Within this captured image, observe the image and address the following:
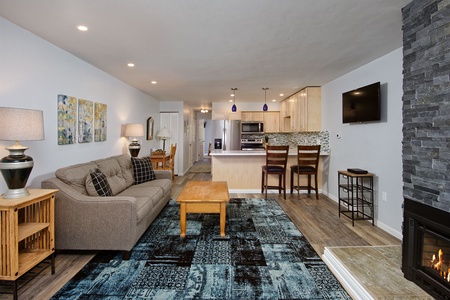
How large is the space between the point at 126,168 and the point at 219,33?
274 centimetres

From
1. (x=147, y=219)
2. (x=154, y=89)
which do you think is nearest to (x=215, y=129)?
(x=154, y=89)

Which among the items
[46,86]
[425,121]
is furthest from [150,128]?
[425,121]

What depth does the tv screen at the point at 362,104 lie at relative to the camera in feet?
11.1

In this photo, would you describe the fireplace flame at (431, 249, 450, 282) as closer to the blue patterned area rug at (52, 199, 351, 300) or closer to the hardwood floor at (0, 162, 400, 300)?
the blue patterned area rug at (52, 199, 351, 300)

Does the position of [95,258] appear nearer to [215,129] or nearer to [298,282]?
[298,282]

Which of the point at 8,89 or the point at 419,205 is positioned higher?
the point at 8,89

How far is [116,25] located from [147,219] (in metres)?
2.22

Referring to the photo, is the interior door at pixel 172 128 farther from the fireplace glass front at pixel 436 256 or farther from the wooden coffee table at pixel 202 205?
the fireplace glass front at pixel 436 256

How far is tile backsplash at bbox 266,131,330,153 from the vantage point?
5273mm

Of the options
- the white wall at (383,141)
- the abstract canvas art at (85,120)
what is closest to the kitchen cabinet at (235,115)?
the white wall at (383,141)

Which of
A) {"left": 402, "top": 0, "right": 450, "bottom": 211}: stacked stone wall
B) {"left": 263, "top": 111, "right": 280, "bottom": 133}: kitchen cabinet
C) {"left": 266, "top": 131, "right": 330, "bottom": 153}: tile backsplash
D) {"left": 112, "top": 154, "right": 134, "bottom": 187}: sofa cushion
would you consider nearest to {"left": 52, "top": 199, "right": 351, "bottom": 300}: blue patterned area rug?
{"left": 112, "top": 154, "right": 134, "bottom": 187}: sofa cushion

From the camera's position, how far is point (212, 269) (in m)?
2.32

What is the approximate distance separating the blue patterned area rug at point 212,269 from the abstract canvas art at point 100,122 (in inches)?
72.2

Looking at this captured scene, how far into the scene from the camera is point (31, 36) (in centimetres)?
263
